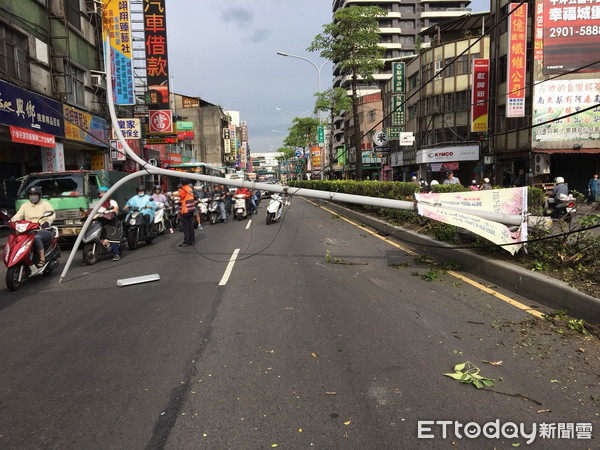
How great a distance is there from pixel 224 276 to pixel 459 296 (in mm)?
4028

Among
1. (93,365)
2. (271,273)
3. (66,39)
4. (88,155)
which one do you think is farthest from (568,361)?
(88,155)

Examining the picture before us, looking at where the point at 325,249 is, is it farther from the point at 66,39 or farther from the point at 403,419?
the point at 66,39

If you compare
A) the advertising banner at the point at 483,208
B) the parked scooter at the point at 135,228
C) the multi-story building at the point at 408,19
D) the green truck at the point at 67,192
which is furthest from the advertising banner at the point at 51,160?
the multi-story building at the point at 408,19

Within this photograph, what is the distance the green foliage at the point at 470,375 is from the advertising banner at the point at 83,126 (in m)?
17.0

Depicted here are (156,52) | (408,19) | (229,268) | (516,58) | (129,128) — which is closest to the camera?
(229,268)

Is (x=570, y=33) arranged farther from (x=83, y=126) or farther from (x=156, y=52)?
(x=83, y=126)

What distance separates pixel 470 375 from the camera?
3.76 m

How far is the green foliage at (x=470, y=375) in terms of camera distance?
3617 millimetres

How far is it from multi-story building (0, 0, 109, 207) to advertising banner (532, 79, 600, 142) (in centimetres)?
2300

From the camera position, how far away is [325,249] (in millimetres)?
10578

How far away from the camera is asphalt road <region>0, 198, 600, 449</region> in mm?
3041

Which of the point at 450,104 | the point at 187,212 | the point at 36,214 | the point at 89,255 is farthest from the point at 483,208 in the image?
the point at 450,104

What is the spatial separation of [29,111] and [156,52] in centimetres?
1493

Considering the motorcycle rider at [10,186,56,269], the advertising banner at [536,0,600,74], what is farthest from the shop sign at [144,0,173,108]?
the advertising banner at [536,0,600,74]
